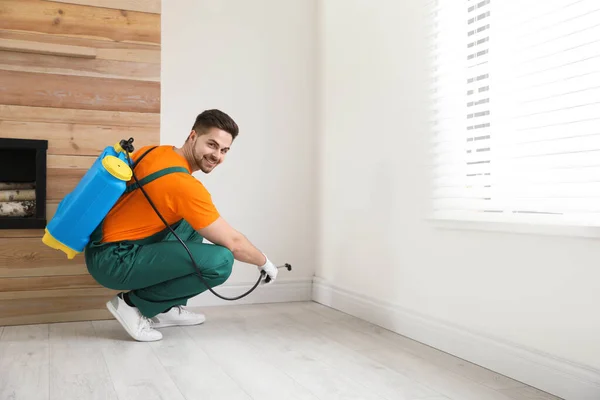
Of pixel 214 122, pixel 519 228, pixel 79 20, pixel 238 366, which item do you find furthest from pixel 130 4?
pixel 519 228

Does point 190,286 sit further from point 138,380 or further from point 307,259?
point 307,259

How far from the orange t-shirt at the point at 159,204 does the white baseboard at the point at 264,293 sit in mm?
965

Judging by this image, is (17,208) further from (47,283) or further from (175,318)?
(175,318)

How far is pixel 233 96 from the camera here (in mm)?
3686

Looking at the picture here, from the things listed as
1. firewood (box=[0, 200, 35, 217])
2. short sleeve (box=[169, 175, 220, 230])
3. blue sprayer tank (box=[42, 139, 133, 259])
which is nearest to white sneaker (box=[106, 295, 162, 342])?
blue sprayer tank (box=[42, 139, 133, 259])

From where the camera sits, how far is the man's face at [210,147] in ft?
8.69

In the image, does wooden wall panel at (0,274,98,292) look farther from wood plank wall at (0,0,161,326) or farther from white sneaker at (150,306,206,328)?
white sneaker at (150,306,206,328)

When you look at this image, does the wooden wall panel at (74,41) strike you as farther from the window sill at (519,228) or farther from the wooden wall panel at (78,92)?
the window sill at (519,228)

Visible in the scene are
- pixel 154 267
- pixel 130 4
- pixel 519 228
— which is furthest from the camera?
pixel 130 4

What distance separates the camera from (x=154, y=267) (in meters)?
2.66

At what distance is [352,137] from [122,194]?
4.60ft

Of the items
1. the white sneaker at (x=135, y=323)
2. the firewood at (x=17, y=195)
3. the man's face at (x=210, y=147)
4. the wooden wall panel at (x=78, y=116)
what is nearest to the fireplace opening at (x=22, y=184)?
the firewood at (x=17, y=195)

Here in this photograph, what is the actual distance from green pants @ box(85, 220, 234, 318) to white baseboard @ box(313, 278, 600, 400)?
833 mm

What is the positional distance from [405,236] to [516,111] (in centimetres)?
89
